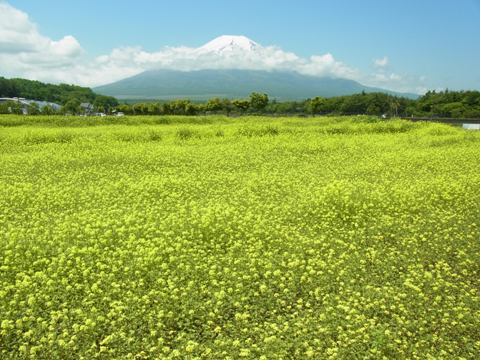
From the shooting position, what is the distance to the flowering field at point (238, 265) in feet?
18.5

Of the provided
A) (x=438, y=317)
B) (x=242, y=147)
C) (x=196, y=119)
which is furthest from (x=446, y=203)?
(x=196, y=119)

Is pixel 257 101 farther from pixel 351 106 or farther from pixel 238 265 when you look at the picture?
pixel 238 265

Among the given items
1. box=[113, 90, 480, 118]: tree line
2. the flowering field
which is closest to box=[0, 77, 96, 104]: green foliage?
box=[113, 90, 480, 118]: tree line

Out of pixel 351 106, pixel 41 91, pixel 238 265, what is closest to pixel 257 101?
pixel 351 106

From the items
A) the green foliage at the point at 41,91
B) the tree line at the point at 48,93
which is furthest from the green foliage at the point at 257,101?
the green foliage at the point at 41,91

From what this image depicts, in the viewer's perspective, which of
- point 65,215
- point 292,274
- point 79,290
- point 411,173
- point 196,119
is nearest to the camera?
point 79,290

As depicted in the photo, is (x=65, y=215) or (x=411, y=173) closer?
(x=65, y=215)

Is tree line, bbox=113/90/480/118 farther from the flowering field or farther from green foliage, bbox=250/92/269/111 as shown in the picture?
the flowering field

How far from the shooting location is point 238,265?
7.55 meters

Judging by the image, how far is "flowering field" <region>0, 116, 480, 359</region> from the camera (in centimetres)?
564

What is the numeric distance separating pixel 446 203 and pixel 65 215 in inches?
400

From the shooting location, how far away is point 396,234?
933 cm

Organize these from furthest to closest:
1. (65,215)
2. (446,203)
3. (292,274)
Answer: (446,203)
(65,215)
(292,274)

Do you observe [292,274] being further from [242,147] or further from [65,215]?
[242,147]
